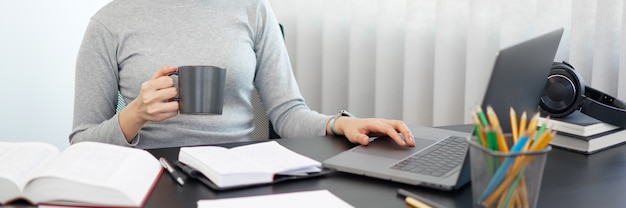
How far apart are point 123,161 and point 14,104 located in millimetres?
1634

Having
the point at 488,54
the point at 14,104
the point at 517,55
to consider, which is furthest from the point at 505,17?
the point at 14,104

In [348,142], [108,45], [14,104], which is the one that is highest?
[108,45]

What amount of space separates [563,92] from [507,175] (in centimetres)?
64

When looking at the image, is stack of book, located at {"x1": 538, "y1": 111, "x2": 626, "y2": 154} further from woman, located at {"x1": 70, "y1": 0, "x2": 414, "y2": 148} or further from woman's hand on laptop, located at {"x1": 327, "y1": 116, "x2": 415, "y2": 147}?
woman, located at {"x1": 70, "y1": 0, "x2": 414, "y2": 148}

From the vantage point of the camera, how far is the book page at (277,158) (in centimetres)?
102

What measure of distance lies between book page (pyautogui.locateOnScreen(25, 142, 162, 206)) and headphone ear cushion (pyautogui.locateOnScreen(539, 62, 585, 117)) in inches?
29.2

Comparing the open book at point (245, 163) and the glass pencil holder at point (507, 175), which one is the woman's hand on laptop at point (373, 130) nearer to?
the open book at point (245, 163)

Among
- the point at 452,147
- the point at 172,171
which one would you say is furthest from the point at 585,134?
the point at 172,171

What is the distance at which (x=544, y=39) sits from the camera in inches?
39.4

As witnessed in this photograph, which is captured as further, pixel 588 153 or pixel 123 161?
pixel 588 153

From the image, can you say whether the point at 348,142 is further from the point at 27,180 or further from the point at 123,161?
the point at 27,180

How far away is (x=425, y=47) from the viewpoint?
6.88 feet

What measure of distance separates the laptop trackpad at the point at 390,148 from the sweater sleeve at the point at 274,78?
0.35 m

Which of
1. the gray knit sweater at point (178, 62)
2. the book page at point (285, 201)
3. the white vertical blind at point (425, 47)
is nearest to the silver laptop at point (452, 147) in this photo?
the book page at point (285, 201)
